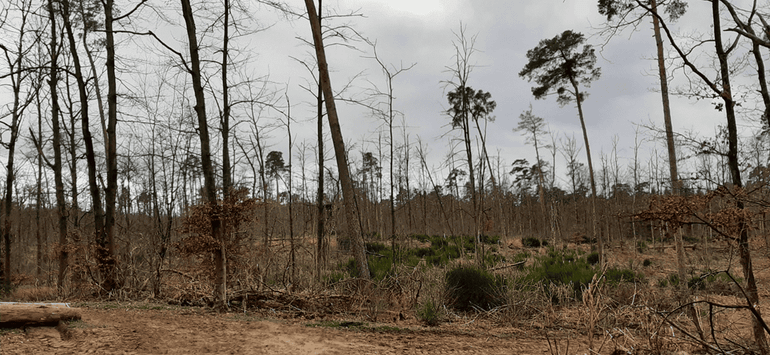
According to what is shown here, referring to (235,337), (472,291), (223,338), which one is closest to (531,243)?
(472,291)

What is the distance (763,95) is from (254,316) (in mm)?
10785

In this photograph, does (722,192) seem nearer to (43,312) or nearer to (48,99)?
(43,312)

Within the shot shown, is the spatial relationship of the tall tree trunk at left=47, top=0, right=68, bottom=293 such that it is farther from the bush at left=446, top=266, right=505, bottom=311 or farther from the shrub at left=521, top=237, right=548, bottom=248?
the shrub at left=521, top=237, right=548, bottom=248

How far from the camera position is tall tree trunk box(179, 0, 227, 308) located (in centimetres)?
629

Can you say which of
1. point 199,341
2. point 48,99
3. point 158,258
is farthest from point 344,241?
point 199,341

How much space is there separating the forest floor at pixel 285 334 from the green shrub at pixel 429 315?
11 centimetres

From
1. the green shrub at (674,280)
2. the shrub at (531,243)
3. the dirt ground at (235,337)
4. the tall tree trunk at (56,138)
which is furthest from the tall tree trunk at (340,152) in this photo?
the shrub at (531,243)

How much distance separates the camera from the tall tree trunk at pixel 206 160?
20.6 ft

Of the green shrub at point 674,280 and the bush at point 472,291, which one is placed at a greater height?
the bush at point 472,291

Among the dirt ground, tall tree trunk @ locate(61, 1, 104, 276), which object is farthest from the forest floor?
tall tree trunk @ locate(61, 1, 104, 276)

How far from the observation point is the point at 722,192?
17.0ft

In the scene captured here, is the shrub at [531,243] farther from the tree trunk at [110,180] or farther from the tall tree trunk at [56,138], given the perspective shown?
the tall tree trunk at [56,138]

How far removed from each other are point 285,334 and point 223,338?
728 millimetres

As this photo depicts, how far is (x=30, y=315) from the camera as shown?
4176 millimetres
